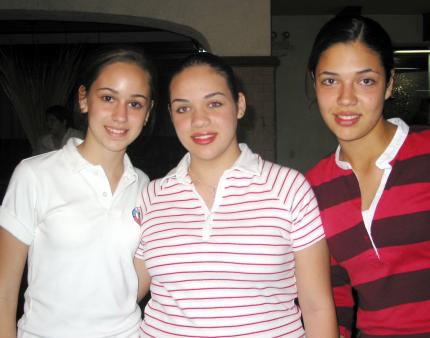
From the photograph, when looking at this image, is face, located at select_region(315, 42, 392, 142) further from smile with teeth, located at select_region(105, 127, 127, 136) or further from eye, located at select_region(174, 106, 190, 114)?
smile with teeth, located at select_region(105, 127, 127, 136)

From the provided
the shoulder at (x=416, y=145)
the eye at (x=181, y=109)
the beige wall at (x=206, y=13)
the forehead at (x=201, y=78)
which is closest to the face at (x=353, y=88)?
the shoulder at (x=416, y=145)

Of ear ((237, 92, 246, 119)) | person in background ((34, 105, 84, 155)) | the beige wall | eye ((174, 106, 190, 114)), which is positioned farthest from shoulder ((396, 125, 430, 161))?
person in background ((34, 105, 84, 155))

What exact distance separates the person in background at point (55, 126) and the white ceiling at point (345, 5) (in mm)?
3253

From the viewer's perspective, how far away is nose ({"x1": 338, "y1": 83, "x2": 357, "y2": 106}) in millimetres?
1589

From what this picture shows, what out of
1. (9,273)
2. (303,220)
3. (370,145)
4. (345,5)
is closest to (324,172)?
(370,145)

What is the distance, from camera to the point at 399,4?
668cm

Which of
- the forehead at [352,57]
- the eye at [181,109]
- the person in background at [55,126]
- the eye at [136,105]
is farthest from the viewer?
the person in background at [55,126]

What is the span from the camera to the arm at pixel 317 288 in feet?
5.11

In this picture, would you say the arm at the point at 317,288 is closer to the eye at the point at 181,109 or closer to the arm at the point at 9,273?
the eye at the point at 181,109

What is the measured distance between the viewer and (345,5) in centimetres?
672

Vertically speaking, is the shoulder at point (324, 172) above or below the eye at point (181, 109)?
below

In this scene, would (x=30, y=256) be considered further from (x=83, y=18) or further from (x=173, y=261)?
(x=83, y=18)

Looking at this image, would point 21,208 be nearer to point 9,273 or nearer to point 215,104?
point 9,273

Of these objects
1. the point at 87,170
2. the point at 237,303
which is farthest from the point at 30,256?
the point at 237,303
